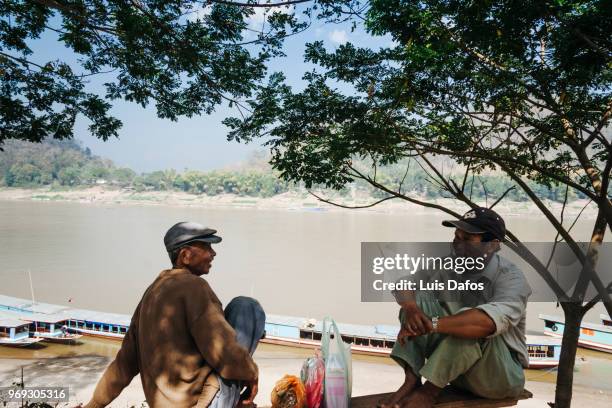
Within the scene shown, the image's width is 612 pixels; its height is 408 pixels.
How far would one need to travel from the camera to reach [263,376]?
8984 millimetres

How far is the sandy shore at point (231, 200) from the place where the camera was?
189 feet

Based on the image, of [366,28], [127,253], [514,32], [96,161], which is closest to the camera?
[514,32]

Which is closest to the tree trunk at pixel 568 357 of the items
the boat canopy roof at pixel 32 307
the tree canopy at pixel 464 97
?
the tree canopy at pixel 464 97

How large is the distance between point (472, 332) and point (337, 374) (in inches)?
21.3

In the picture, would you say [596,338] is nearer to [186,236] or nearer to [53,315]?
[186,236]

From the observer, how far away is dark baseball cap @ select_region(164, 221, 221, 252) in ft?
5.46

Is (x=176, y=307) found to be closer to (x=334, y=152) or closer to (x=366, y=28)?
(x=334, y=152)

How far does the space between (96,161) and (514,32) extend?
118m

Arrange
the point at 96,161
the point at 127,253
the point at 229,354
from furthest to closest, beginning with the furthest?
the point at 96,161, the point at 127,253, the point at 229,354

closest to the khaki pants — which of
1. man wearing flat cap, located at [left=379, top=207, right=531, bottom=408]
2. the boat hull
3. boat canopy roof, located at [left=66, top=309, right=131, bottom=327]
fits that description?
man wearing flat cap, located at [left=379, top=207, right=531, bottom=408]

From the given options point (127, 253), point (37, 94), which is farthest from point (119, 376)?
point (127, 253)

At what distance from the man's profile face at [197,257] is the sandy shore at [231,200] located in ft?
178

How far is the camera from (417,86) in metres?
3.74

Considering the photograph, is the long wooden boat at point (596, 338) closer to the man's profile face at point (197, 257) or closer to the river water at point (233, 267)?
the river water at point (233, 267)
